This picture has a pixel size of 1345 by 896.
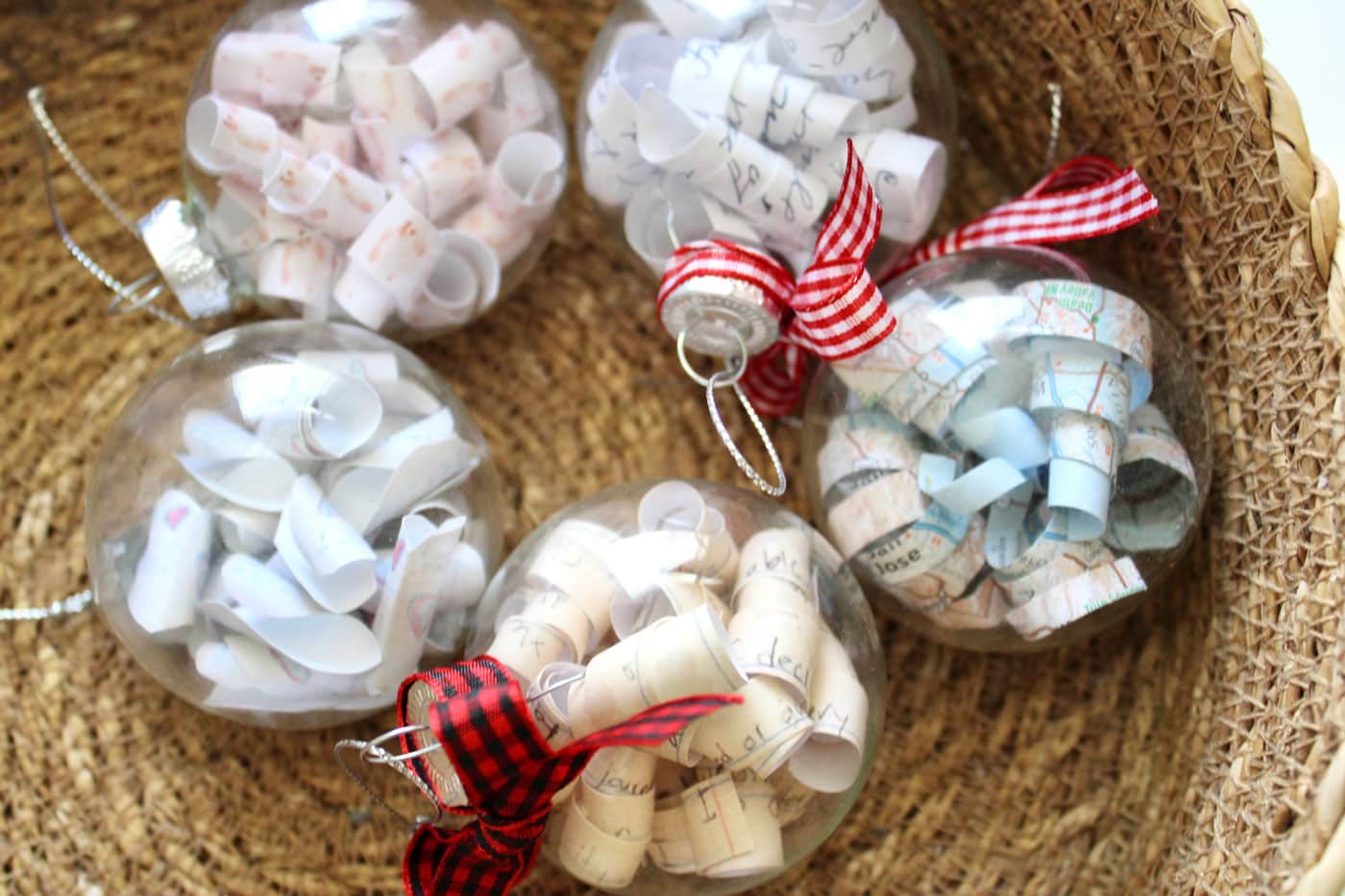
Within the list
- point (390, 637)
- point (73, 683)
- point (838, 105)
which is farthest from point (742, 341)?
point (73, 683)

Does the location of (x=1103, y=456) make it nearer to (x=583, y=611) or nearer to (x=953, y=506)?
(x=953, y=506)

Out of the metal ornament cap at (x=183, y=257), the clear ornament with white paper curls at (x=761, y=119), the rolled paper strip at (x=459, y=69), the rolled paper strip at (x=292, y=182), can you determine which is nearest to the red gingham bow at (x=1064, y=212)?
the clear ornament with white paper curls at (x=761, y=119)

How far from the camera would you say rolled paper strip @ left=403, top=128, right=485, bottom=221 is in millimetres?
1088

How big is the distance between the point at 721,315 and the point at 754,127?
16 centimetres

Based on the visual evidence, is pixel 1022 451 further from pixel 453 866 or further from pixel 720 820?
pixel 453 866

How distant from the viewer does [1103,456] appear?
0.94 m

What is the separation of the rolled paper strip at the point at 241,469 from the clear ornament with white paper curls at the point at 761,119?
333 mm

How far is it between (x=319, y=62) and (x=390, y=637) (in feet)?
1.60

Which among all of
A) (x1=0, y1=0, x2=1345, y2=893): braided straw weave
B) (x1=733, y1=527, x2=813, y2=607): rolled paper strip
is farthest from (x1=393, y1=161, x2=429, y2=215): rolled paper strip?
(x1=733, y1=527, x2=813, y2=607): rolled paper strip

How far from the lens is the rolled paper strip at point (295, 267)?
109 centimetres

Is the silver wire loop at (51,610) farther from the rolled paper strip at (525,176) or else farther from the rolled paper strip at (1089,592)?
the rolled paper strip at (1089,592)

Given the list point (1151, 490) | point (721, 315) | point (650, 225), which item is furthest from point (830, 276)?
point (1151, 490)

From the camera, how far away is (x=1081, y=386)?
94 centimetres

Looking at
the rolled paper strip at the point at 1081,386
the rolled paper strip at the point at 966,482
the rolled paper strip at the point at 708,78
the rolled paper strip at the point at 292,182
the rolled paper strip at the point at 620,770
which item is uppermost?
the rolled paper strip at the point at 708,78
